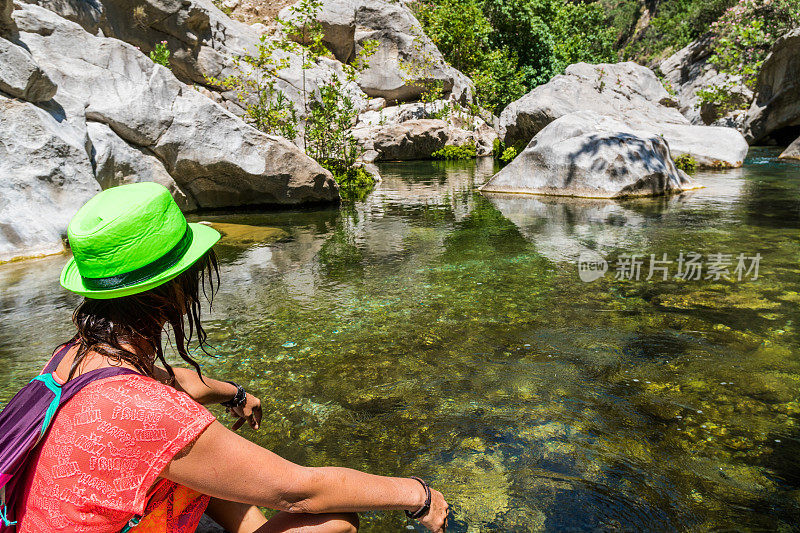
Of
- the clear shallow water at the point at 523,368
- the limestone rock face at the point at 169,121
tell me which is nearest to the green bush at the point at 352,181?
the limestone rock face at the point at 169,121

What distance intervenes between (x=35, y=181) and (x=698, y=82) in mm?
28520

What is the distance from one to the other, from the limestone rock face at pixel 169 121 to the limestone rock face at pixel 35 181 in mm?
1417

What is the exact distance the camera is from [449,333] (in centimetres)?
432

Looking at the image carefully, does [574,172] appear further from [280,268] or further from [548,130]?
[280,268]

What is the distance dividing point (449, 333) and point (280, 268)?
2809 millimetres

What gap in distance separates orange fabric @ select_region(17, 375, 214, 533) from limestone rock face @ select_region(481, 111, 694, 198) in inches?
417

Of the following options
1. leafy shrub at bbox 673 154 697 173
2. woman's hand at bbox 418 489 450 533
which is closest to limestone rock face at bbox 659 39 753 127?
leafy shrub at bbox 673 154 697 173

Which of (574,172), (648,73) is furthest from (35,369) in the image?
(648,73)

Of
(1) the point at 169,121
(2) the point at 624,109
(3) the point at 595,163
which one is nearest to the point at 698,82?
(2) the point at 624,109

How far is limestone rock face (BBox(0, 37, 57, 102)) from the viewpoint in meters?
7.54

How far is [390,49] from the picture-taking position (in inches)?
1101

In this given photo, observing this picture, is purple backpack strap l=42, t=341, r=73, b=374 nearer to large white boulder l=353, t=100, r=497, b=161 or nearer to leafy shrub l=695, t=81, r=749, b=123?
large white boulder l=353, t=100, r=497, b=161

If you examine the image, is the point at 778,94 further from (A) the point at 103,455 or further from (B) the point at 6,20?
(A) the point at 103,455

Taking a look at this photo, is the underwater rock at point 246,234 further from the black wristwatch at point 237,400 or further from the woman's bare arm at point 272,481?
the woman's bare arm at point 272,481
